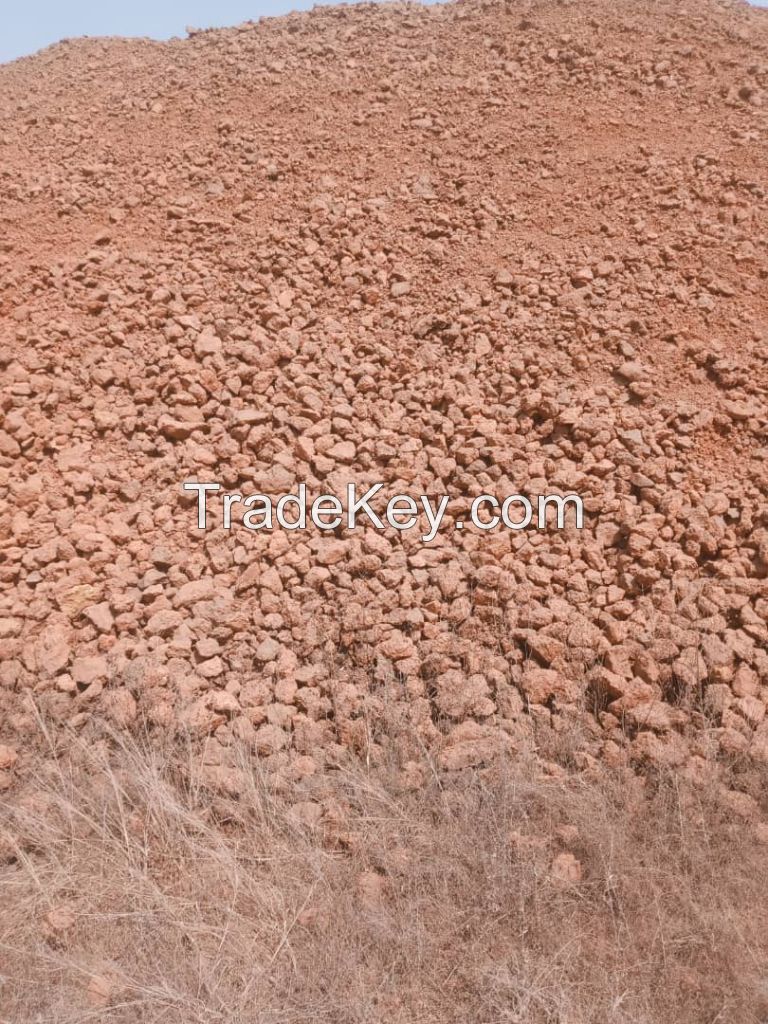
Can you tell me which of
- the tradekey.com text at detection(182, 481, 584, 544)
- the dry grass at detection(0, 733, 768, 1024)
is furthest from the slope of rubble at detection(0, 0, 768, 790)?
the dry grass at detection(0, 733, 768, 1024)

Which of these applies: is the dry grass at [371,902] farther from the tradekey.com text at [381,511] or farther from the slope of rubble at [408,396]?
the tradekey.com text at [381,511]

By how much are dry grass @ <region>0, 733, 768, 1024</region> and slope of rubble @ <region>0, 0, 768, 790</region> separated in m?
0.18

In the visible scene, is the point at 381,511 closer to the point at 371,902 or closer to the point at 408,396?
the point at 408,396

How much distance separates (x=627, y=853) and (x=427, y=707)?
2.30 ft

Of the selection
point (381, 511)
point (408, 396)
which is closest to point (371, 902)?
point (381, 511)

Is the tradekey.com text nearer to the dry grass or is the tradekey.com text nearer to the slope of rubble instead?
the slope of rubble

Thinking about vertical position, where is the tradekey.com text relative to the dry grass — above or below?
above

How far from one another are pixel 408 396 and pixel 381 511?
53cm

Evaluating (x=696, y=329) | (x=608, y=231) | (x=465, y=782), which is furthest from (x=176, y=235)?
(x=465, y=782)

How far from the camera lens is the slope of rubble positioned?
2.54 metres

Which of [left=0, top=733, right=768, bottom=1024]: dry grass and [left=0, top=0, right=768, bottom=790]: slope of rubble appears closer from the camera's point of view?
[left=0, top=733, right=768, bottom=1024]: dry grass

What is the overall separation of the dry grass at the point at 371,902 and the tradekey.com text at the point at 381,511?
87 centimetres

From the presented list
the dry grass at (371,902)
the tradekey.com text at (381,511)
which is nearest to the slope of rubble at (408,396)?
the tradekey.com text at (381,511)

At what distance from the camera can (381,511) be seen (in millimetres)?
2885
